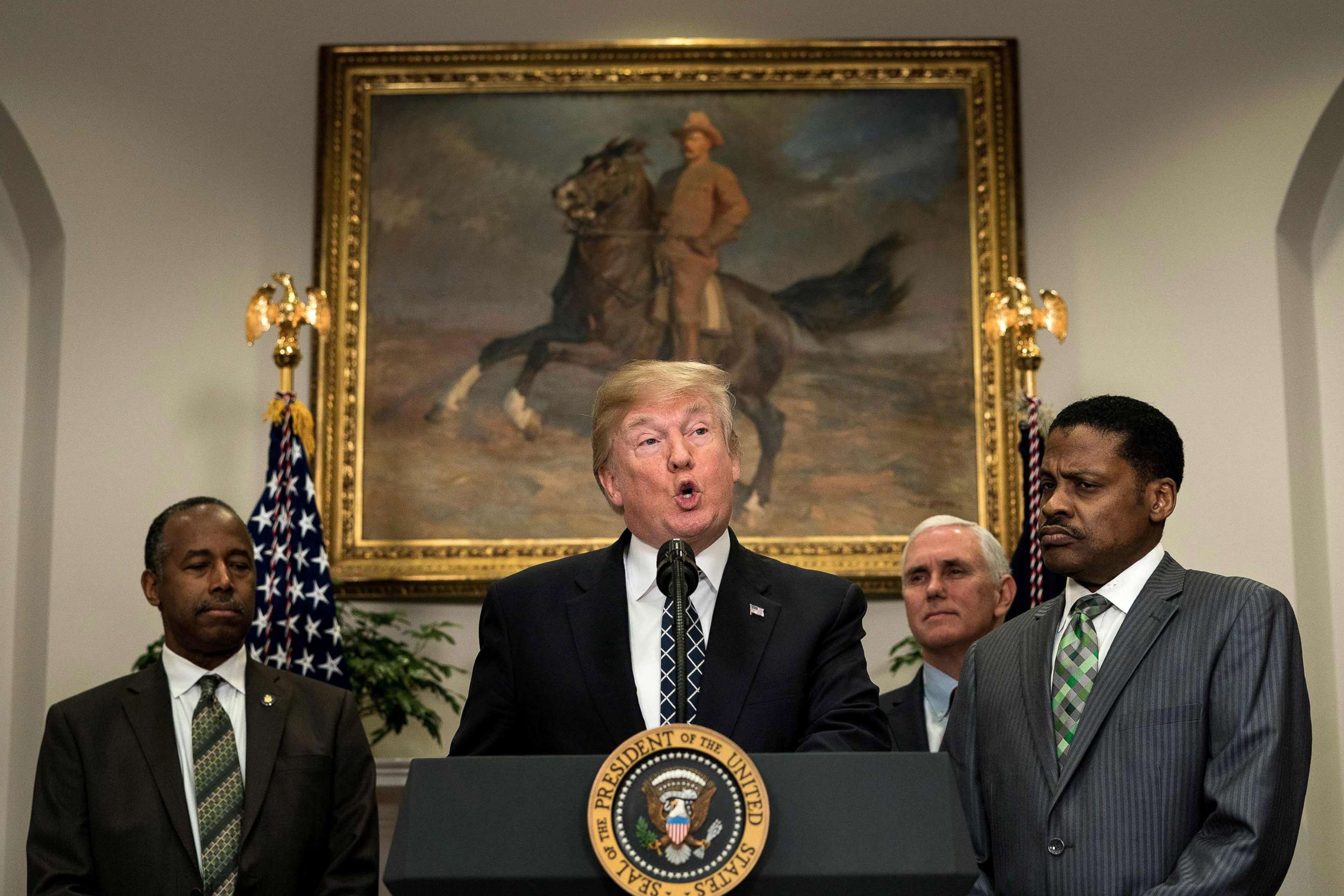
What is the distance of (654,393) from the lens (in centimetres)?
289

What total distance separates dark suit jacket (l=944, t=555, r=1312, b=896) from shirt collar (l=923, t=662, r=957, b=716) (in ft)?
4.57

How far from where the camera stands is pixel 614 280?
22.4ft

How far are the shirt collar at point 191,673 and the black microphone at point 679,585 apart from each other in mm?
2306

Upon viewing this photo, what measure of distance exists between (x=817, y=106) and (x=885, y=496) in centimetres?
191

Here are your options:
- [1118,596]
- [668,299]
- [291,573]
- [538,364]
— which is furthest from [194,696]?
[668,299]

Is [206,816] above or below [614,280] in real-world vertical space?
below

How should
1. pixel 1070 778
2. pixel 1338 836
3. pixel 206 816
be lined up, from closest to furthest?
pixel 1070 778 < pixel 206 816 < pixel 1338 836

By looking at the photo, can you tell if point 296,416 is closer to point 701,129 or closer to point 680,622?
point 701,129

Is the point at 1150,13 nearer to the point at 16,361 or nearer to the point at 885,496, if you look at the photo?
the point at 885,496

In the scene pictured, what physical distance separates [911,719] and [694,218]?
10.2ft

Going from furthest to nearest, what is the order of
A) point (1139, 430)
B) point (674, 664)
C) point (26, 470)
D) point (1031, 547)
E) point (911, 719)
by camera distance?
point (26, 470)
point (1031, 547)
point (911, 719)
point (1139, 430)
point (674, 664)

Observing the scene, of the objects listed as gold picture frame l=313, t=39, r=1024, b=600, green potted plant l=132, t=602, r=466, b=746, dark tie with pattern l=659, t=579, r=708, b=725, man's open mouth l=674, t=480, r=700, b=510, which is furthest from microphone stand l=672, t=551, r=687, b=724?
gold picture frame l=313, t=39, r=1024, b=600

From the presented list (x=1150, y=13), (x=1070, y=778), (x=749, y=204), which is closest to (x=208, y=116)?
(x=749, y=204)

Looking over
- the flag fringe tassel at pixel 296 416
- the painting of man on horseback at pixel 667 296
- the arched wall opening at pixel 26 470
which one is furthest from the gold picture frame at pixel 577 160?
the arched wall opening at pixel 26 470
